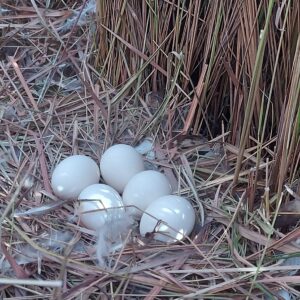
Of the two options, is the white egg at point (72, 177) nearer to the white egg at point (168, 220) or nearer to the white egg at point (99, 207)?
the white egg at point (99, 207)

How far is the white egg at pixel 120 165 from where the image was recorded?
1.18 metres

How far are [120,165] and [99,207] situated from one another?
0.10 m

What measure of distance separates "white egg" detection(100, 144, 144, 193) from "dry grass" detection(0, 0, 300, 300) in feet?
0.25

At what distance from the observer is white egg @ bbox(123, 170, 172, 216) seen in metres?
1.13

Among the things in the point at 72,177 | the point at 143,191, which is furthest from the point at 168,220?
the point at 72,177

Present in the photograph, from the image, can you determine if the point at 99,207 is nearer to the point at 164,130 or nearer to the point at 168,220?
the point at 168,220

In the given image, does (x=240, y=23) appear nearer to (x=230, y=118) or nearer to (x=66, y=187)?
(x=230, y=118)

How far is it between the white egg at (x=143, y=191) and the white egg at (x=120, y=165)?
4cm

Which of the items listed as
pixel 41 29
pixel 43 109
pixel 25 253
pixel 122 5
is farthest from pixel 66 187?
pixel 41 29

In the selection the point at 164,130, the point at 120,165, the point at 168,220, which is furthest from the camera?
the point at 164,130

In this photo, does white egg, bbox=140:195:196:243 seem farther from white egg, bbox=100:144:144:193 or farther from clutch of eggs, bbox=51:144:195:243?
white egg, bbox=100:144:144:193

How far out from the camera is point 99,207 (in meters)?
1.12

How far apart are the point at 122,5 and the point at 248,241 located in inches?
21.3

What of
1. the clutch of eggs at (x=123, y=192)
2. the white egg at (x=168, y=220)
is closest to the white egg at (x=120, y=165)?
the clutch of eggs at (x=123, y=192)
